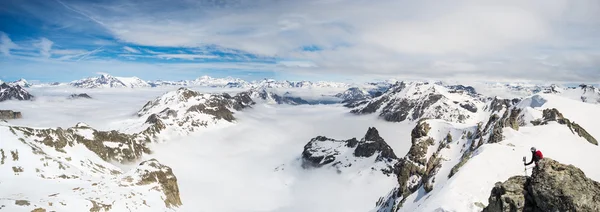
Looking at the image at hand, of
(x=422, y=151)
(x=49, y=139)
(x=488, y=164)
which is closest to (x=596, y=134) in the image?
(x=422, y=151)

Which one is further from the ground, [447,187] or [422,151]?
[447,187]

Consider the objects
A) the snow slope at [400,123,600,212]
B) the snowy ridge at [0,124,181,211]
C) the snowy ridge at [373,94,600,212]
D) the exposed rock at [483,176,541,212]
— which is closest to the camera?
the exposed rock at [483,176,541,212]

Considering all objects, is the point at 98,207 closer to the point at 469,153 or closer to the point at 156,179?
the point at 156,179

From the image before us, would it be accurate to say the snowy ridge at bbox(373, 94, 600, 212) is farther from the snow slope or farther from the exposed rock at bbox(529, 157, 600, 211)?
the exposed rock at bbox(529, 157, 600, 211)

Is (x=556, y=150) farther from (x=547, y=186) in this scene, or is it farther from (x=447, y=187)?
(x=547, y=186)

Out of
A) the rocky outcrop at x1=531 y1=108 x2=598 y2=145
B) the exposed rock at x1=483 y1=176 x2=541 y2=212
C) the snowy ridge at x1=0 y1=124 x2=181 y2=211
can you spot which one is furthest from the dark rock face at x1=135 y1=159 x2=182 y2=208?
the rocky outcrop at x1=531 y1=108 x2=598 y2=145

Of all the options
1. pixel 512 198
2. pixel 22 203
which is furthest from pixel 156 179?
pixel 512 198
